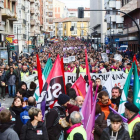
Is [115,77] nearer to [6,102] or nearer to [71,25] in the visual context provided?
[6,102]

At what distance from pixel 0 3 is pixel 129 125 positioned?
3285 cm

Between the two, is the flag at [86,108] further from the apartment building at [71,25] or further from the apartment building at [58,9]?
the apartment building at [58,9]

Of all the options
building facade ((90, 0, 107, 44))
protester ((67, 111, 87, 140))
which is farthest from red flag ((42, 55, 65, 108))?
building facade ((90, 0, 107, 44))

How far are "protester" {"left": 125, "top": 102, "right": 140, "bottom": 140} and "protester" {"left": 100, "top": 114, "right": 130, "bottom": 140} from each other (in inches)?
14.6

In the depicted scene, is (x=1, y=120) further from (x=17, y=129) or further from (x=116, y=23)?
(x=116, y=23)

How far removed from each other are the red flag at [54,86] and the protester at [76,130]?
1.64 m

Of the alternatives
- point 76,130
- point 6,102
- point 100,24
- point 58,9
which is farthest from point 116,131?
point 58,9

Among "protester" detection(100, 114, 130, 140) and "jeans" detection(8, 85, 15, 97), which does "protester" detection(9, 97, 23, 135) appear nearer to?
"protester" detection(100, 114, 130, 140)

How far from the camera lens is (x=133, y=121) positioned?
642 cm

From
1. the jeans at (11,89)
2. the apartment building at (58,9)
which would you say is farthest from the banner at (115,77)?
the apartment building at (58,9)

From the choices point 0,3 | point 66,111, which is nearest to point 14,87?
point 66,111

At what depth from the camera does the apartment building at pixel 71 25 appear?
171375 millimetres

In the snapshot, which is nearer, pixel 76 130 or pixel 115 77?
pixel 76 130

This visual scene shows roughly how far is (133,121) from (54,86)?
248 cm
